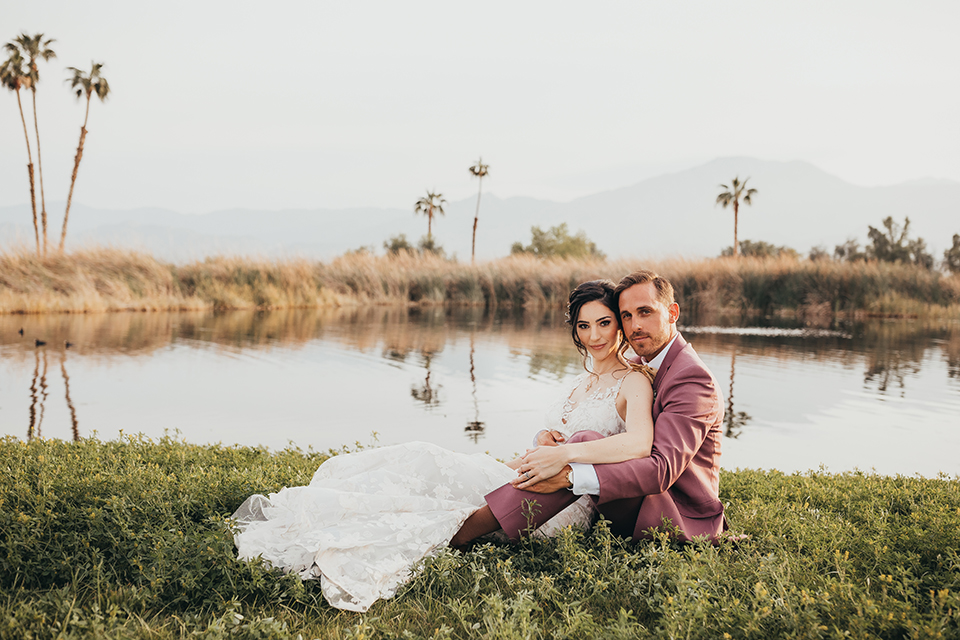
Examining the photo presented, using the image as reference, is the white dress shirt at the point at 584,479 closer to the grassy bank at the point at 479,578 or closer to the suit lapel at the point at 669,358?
the grassy bank at the point at 479,578

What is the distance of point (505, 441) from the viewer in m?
7.32

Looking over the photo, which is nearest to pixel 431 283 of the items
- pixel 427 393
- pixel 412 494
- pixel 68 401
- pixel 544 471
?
pixel 427 393

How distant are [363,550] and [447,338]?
13.9 metres

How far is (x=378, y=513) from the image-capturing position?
350cm

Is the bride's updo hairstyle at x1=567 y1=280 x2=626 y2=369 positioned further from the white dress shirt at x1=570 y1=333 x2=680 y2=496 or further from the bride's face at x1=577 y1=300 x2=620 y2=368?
the white dress shirt at x1=570 y1=333 x2=680 y2=496

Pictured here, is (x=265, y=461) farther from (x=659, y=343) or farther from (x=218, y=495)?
(x=659, y=343)

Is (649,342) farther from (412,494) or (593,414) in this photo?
(412,494)

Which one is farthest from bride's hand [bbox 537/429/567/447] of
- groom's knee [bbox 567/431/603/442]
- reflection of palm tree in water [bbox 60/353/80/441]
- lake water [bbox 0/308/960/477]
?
reflection of palm tree in water [bbox 60/353/80/441]

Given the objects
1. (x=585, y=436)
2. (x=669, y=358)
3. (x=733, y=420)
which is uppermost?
(x=669, y=358)

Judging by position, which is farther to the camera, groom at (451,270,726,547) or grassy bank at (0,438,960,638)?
groom at (451,270,726,547)

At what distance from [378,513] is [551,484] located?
35.9 inches

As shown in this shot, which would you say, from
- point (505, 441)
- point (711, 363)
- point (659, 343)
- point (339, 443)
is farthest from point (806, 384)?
point (659, 343)

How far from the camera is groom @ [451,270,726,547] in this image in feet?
11.0

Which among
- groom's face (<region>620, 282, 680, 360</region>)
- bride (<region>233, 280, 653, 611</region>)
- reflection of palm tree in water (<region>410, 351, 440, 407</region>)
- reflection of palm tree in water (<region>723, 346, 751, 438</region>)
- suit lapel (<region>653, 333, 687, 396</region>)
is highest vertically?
groom's face (<region>620, 282, 680, 360</region>)
